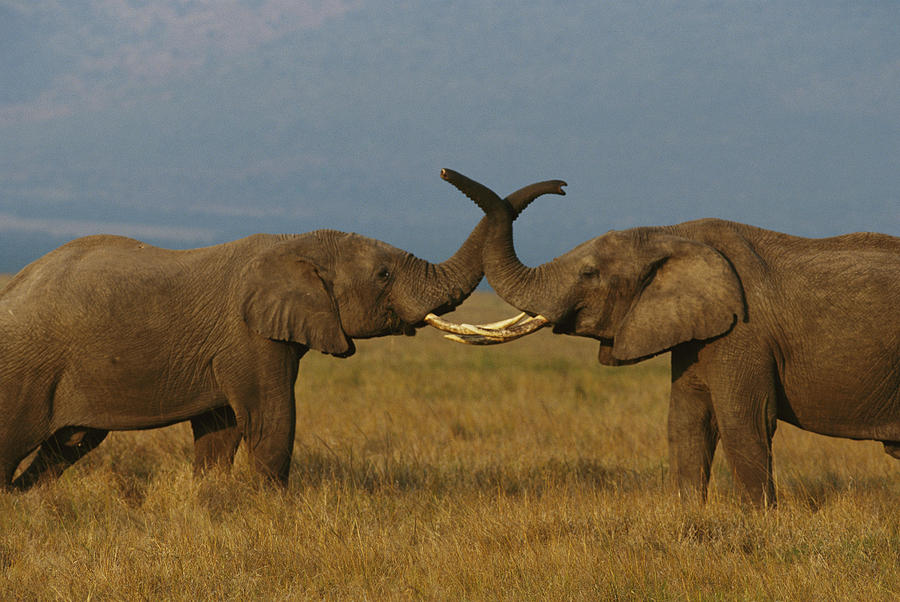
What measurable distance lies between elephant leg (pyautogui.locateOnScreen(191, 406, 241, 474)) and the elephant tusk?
2114 mm

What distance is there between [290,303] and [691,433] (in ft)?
11.4

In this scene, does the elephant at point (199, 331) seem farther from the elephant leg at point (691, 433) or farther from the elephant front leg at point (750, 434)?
the elephant front leg at point (750, 434)

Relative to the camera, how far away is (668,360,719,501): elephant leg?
26.7ft

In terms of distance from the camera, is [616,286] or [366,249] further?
[366,249]

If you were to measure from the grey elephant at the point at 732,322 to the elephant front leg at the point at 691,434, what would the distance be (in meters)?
0.01

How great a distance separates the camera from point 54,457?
8.84 metres

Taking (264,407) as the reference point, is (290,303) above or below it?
above

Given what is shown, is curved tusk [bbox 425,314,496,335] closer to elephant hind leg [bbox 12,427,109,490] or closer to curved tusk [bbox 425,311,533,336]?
curved tusk [bbox 425,311,533,336]

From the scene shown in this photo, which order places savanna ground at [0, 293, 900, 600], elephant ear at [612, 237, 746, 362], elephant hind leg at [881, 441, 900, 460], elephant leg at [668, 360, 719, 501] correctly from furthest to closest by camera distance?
elephant hind leg at [881, 441, 900, 460], elephant leg at [668, 360, 719, 501], elephant ear at [612, 237, 746, 362], savanna ground at [0, 293, 900, 600]

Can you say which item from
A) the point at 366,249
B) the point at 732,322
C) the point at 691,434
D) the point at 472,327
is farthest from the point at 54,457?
A: the point at 732,322

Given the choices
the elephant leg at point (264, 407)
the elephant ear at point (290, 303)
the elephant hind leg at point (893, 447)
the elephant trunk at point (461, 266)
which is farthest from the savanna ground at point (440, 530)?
the elephant trunk at point (461, 266)

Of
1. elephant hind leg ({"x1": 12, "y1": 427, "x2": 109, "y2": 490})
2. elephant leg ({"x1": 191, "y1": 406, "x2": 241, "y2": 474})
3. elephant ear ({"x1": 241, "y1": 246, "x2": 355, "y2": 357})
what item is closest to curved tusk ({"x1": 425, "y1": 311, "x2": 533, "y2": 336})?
elephant ear ({"x1": 241, "y1": 246, "x2": 355, "y2": 357})

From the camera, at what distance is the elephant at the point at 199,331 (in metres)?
8.03

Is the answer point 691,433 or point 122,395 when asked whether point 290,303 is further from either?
point 691,433
